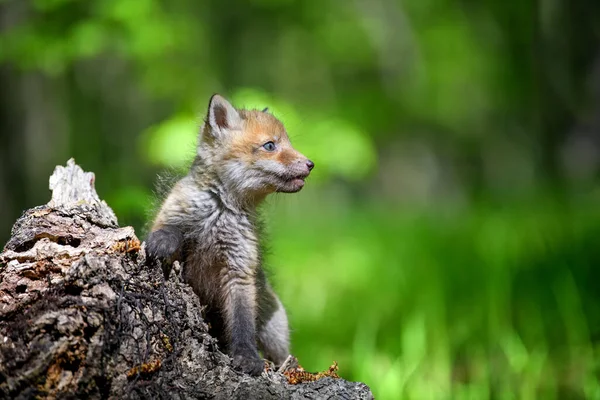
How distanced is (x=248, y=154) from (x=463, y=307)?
3367 mm

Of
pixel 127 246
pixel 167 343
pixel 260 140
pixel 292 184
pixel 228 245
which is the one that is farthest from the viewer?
pixel 260 140

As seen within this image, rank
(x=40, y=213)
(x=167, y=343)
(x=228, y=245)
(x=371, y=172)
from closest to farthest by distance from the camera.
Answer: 1. (x=167, y=343)
2. (x=40, y=213)
3. (x=228, y=245)
4. (x=371, y=172)

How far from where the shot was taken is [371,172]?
39.7 ft

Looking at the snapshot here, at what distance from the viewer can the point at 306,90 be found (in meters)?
26.2

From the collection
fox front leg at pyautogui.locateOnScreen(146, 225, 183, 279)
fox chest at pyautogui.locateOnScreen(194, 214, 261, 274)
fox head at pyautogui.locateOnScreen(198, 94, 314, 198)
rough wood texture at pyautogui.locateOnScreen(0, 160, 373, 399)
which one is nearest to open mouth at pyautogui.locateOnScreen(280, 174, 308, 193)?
fox head at pyautogui.locateOnScreen(198, 94, 314, 198)

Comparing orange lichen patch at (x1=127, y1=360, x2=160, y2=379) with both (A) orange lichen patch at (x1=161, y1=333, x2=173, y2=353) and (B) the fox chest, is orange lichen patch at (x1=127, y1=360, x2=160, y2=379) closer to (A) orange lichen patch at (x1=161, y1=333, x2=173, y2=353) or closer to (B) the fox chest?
(A) orange lichen patch at (x1=161, y1=333, x2=173, y2=353)

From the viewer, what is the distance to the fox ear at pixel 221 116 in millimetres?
4041

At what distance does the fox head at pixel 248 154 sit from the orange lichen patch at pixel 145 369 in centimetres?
146

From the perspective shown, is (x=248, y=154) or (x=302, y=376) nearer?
(x=302, y=376)

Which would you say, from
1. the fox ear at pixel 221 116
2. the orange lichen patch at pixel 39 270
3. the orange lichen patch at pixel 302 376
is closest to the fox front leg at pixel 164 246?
the orange lichen patch at pixel 39 270

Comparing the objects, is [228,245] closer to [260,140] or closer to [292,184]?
[292,184]

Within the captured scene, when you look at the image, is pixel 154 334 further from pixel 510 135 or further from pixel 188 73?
pixel 510 135

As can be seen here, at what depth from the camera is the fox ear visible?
404cm

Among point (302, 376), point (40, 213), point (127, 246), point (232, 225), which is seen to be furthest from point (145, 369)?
point (232, 225)
